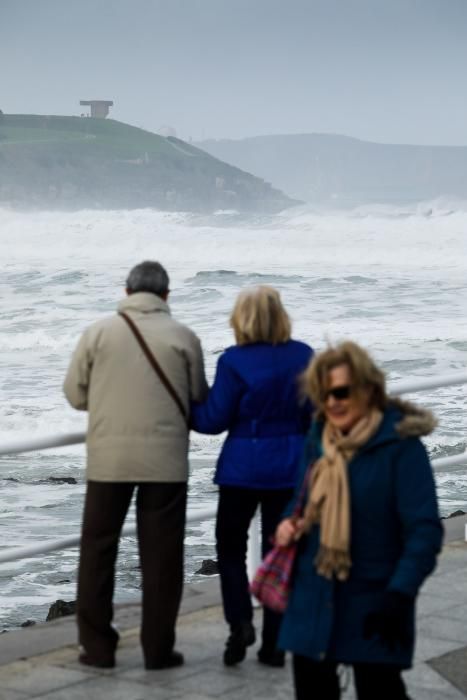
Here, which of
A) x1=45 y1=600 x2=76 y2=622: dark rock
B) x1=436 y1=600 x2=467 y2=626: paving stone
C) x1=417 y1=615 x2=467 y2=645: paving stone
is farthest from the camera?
x1=45 y1=600 x2=76 y2=622: dark rock

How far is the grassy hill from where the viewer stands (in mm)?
109000

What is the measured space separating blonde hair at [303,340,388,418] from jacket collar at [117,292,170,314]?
1.81 metres

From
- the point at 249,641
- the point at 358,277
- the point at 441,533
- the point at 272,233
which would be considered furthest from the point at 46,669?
the point at 272,233

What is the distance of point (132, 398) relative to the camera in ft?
16.4

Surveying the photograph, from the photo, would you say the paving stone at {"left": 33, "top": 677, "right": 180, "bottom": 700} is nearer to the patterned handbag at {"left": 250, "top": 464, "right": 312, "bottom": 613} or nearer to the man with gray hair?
the man with gray hair

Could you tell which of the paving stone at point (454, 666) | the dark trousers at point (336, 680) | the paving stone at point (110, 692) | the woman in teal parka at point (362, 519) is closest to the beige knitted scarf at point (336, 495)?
the woman in teal parka at point (362, 519)

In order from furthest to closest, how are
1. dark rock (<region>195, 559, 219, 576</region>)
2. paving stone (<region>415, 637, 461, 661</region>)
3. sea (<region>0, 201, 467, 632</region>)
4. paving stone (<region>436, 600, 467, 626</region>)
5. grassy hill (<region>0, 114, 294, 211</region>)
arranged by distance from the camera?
grassy hill (<region>0, 114, 294, 211</region>) < sea (<region>0, 201, 467, 632</region>) < dark rock (<region>195, 559, 219, 576</region>) < paving stone (<region>436, 600, 467, 626</region>) < paving stone (<region>415, 637, 461, 661</region>)

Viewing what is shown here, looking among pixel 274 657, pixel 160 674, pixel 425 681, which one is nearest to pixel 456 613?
pixel 425 681

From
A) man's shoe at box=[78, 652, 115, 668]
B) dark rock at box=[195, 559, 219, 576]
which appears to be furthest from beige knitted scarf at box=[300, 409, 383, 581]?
dark rock at box=[195, 559, 219, 576]

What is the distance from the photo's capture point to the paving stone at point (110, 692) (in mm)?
4793

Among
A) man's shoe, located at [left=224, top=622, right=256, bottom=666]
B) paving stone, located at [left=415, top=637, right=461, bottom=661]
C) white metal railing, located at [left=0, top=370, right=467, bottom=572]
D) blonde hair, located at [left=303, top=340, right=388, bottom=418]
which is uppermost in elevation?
blonde hair, located at [left=303, top=340, right=388, bottom=418]

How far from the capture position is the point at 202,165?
122m

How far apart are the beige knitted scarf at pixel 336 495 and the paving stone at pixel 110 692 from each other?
1.64 metres

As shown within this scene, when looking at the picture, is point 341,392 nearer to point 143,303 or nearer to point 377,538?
point 377,538
